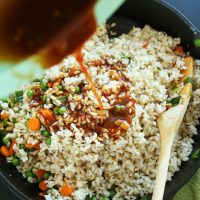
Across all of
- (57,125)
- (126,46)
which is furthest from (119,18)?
(57,125)

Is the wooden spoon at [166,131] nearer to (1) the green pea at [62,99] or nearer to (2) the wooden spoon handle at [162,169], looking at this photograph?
(2) the wooden spoon handle at [162,169]

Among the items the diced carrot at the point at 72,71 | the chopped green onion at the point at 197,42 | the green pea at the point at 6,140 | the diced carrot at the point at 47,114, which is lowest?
A: the green pea at the point at 6,140

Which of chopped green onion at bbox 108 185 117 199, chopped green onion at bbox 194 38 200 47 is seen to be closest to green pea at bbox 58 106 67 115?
chopped green onion at bbox 108 185 117 199

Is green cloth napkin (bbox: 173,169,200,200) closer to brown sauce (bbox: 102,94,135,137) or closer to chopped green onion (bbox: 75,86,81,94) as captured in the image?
brown sauce (bbox: 102,94,135,137)

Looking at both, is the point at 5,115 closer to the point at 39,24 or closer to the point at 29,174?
the point at 29,174

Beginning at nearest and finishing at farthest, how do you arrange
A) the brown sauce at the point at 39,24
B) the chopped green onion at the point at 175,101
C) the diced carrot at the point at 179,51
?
the brown sauce at the point at 39,24 → the chopped green onion at the point at 175,101 → the diced carrot at the point at 179,51

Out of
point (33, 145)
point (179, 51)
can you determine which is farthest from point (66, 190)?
point (179, 51)

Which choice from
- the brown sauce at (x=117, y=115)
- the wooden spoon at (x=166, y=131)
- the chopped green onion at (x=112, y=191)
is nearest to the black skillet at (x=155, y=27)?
the wooden spoon at (x=166, y=131)
